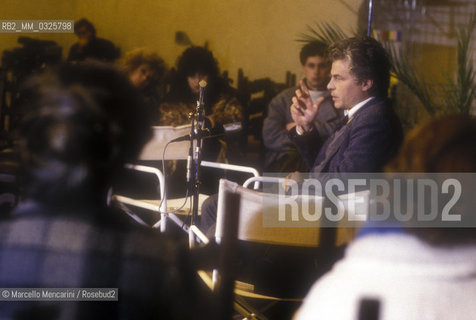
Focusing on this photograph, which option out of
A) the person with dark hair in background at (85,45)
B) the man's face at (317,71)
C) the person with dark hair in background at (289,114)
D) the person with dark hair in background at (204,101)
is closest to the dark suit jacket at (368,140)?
the person with dark hair in background at (204,101)

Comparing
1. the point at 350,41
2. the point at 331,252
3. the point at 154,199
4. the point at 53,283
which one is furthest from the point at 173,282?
the point at 154,199

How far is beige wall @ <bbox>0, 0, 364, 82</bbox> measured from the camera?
485cm

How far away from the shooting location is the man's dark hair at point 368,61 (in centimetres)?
247

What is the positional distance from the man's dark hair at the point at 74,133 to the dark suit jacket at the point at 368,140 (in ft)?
4.99

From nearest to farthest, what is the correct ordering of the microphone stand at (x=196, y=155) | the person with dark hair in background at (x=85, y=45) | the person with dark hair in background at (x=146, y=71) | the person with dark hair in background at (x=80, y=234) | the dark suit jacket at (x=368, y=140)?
the person with dark hair in background at (x=80, y=234) < the dark suit jacket at (x=368, y=140) < the microphone stand at (x=196, y=155) < the person with dark hair in background at (x=146, y=71) < the person with dark hair in background at (x=85, y=45)

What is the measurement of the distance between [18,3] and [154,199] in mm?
2496

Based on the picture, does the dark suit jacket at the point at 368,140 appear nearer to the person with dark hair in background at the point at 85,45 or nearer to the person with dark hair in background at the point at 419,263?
the person with dark hair in background at the point at 419,263

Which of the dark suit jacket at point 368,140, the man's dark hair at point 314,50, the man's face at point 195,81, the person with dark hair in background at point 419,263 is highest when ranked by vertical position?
the man's dark hair at point 314,50

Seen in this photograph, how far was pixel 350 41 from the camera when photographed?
98.8 inches

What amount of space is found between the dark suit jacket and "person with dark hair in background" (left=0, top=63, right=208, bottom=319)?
5.03 ft

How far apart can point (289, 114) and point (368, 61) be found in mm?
1406

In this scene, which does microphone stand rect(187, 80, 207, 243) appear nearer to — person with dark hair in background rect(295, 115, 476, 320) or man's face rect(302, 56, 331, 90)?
man's face rect(302, 56, 331, 90)

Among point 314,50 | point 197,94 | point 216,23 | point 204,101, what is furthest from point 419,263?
point 216,23

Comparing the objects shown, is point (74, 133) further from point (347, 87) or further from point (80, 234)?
point (347, 87)
